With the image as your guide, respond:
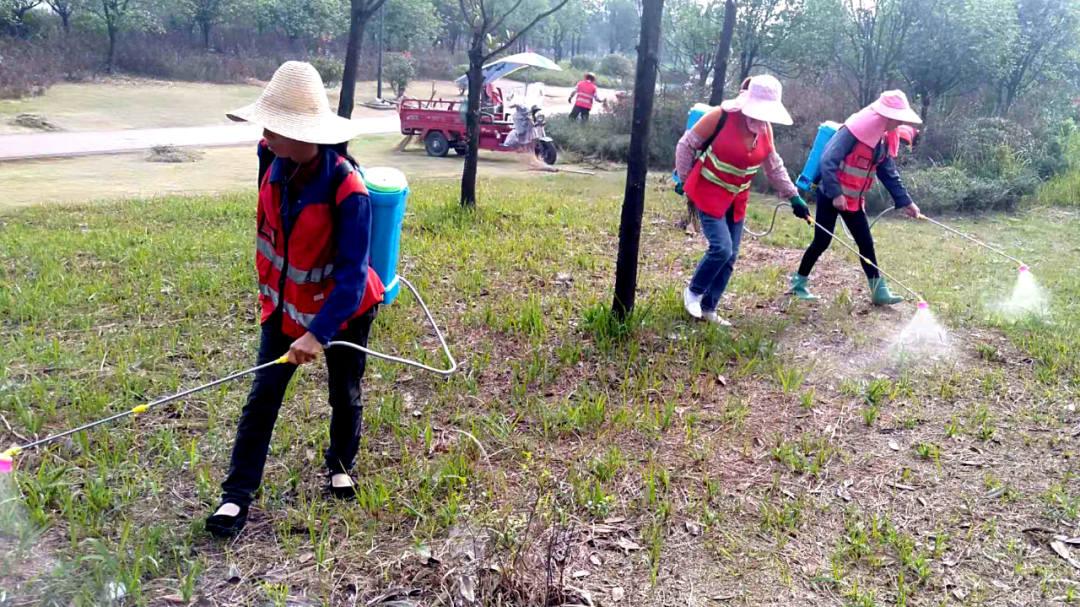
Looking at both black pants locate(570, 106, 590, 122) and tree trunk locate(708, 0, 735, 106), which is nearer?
tree trunk locate(708, 0, 735, 106)

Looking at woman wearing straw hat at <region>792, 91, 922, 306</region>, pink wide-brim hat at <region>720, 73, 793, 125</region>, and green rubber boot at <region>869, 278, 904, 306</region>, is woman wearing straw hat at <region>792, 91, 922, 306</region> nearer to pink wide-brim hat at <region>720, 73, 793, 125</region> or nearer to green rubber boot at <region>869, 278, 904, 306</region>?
green rubber boot at <region>869, 278, 904, 306</region>

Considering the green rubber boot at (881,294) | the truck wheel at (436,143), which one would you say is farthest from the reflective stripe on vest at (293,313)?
the truck wheel at (436,143)

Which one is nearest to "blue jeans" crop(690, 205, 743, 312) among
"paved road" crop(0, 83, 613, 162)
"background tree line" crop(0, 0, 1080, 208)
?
"background tree line" crop(0, 0, 1080, 208)

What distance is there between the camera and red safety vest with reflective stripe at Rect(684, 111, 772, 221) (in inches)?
210

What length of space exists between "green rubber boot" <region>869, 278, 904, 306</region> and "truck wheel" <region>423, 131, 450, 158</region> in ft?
36.7

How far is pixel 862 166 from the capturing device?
19.7ft

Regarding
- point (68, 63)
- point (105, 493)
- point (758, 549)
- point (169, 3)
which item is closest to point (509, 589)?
point (758, 549)

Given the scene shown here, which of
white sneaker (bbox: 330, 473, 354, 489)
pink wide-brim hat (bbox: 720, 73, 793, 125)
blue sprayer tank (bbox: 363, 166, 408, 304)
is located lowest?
white sneaker (bbox: 330, 473, 354, 489)

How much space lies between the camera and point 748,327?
5711 mm

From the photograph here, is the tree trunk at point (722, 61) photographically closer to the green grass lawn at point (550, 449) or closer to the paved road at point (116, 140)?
the green grass lawn at point (550, 449)

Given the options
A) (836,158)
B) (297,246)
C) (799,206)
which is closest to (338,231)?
(297,246)

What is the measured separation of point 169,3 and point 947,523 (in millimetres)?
34574

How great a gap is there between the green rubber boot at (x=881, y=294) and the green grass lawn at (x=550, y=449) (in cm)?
11

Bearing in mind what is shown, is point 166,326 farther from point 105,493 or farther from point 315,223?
point 315,223
